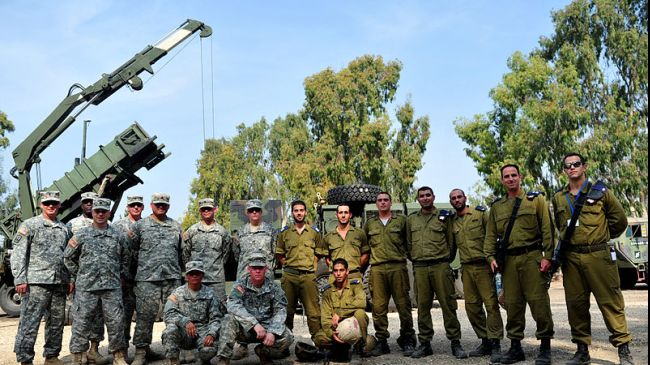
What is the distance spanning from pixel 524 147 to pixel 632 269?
9.19 metres

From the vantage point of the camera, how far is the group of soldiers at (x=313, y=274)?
587cm

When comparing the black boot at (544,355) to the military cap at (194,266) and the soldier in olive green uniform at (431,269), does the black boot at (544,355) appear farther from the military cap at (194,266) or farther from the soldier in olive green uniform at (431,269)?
the military cap at (194,266)

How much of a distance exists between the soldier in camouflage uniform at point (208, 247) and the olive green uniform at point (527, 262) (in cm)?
284

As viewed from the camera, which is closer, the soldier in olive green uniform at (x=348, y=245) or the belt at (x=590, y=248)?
the belt at (x=590, y=248)

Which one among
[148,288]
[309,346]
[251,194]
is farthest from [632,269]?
[251,194]

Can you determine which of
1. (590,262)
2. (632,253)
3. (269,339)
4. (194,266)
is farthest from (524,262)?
(632,253)

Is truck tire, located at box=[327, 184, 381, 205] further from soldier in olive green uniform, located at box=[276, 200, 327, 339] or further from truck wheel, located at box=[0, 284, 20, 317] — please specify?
truck wheel, located at box=[0, 284, 20, 317]

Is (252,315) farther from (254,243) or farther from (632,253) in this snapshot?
(632,253)

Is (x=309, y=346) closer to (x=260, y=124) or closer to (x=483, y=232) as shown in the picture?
(x=483, y=232)

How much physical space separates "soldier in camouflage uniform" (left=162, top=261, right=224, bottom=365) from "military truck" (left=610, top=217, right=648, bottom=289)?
42.1 feet

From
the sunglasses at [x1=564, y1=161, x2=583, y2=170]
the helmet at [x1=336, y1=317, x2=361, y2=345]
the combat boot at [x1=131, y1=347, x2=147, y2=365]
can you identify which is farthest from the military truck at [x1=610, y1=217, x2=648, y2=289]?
the combat boot at [x1=131, y1=347, x2=147, y2=365]

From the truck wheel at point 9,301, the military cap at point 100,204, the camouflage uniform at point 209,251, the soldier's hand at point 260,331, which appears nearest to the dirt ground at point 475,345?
the soldier's hand at point 260,331

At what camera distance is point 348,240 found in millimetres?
7051

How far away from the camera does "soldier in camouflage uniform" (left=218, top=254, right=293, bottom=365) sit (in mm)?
6148
